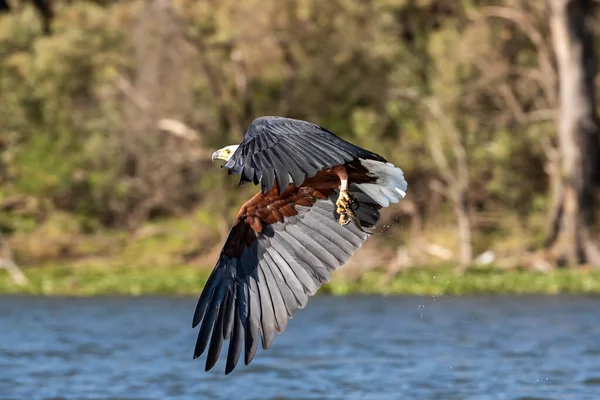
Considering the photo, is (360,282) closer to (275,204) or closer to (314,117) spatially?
(314,117)

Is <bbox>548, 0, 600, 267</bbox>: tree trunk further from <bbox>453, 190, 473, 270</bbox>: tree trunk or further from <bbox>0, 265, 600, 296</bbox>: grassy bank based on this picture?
<bbox>453, 190, 473, 270</bbox>: tree trunk

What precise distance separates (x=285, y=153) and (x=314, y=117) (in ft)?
69.8

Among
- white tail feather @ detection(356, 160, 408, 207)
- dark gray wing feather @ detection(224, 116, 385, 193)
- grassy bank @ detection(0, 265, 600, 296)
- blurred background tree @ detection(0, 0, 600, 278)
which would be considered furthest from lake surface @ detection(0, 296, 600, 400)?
dark gray wing feather @ detection(224, 116, 385, 193)

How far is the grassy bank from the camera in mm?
21891

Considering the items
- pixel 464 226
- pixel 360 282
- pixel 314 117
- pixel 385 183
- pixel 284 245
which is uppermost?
pixel 314 117

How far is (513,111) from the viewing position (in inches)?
1035

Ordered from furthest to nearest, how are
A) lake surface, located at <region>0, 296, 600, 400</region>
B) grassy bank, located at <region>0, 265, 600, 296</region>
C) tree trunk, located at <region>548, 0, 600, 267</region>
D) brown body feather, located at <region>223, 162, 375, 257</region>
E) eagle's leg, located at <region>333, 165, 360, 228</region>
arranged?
tree trunk, located at <region>548, 0, 600, 267</region>
grassy bank, located at <region>0, 265, 600, 296</region>
lake surface, located at <region>0, 296, 600, 400</region>
brown body feather, located at <region>223, 162, 375, 257</region>
eagle's leg, located at <region>333, 165, 360, 228</region>

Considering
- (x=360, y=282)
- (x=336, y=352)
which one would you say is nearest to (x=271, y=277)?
(x=336, y=352)

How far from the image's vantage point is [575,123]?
79.3 ft

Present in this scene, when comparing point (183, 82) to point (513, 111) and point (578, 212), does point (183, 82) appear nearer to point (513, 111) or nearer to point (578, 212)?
point (513, 111)

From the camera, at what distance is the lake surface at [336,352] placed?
12.3 meters

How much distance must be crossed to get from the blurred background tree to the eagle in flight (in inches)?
603

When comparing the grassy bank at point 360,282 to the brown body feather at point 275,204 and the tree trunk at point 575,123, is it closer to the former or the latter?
the tree trunk at point 575,123

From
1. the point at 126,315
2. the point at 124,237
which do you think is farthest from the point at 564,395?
the point at 124,237
